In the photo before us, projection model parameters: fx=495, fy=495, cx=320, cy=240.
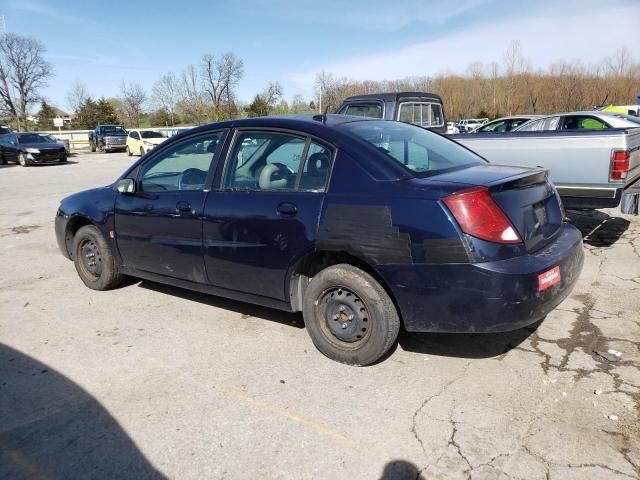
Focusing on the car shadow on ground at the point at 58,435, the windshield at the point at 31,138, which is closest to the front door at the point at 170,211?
the car shadow on ground at the point at 58,435

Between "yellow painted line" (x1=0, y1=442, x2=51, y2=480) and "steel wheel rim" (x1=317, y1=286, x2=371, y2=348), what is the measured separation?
5.92ft

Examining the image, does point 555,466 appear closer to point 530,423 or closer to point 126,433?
point 530,423

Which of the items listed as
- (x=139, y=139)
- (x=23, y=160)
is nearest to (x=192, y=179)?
(x=23, y=160)

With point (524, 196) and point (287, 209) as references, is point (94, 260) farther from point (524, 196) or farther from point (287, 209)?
point (524, 196)

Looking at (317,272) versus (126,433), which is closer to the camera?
(126,433)

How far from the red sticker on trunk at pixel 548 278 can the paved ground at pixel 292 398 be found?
25.8 inches

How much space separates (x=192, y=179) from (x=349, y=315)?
1758 millimetres

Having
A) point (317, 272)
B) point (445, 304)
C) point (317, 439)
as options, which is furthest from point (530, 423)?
point (317, 272)

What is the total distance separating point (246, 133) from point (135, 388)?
1986mm

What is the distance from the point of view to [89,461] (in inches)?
98.9

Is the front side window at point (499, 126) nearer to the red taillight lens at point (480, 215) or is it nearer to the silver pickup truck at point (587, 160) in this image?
the silver pickup truck at point (587, 160)

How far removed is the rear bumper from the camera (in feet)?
9.07

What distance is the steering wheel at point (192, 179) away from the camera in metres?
3.96

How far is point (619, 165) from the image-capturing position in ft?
18.3
